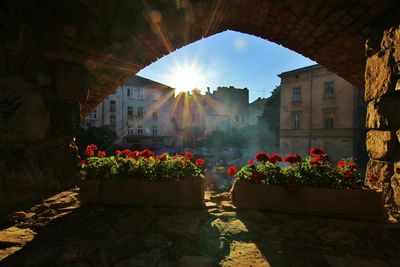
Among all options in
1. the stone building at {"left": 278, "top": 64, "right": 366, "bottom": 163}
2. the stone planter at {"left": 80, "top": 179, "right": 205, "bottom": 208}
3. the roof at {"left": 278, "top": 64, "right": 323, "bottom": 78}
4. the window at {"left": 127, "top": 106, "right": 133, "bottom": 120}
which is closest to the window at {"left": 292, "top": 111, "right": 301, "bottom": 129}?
the stone building at {"left": 278, "top": 64, "right": 366, "bottom": 163}

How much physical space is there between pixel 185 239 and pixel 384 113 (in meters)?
2.91

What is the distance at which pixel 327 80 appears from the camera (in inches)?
801

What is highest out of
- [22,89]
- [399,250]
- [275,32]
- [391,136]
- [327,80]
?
[327,80]

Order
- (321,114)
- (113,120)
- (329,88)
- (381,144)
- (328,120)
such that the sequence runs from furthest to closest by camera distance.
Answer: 1. (113,120)
2. (321,114)
3. (328,120)
4. (329,88)
5. (381,144)

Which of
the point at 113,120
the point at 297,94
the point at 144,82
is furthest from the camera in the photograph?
the point at 144,82

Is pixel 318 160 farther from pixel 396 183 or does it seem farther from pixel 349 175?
pixel 396 183

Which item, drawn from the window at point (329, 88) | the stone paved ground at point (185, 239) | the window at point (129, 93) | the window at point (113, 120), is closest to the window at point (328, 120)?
the window at point (329, 88)

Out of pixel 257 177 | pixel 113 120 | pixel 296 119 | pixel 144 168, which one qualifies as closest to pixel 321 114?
pixel 296 119

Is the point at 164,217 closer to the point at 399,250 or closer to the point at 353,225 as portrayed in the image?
the point at 353,225

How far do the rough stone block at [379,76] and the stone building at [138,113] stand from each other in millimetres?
28848

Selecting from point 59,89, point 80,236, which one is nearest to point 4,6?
point 59,89

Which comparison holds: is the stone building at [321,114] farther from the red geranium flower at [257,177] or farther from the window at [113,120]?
the window at [113,120]

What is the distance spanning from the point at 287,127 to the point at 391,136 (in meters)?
21.8

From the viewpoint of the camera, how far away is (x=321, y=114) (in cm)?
2092
